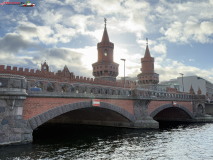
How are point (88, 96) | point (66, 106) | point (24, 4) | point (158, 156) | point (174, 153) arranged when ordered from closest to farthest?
point (158, 156) < point (174, 153) < point (66, 106) < point (88, 96) < point (24, 4)

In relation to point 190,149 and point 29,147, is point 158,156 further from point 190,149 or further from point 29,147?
point 29,147

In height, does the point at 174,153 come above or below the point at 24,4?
below

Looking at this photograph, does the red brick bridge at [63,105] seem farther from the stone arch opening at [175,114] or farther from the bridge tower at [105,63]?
the bridge tower at [105,63]

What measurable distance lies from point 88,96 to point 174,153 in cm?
911

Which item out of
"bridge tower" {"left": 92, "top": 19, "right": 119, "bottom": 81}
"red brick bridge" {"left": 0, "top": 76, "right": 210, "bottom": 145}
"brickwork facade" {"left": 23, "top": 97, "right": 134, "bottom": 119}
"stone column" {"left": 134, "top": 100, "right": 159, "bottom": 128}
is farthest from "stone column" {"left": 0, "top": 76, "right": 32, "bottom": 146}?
"bridge tower" {"left": 92, "top": 19, "right": 119, "bottom": 81}

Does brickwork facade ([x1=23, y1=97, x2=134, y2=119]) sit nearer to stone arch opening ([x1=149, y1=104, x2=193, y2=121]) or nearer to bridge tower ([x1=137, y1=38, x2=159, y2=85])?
stone arch opening ([x1=149, y1=104, x2=193, y2=121])

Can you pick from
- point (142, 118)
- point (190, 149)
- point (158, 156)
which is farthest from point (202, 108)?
point (158, 156)

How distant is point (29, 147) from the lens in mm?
13758

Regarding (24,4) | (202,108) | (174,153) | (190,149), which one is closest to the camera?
(174,153)

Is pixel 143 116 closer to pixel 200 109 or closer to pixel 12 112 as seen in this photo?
→ pixel 12 112

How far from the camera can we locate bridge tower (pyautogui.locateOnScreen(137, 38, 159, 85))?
64.6m

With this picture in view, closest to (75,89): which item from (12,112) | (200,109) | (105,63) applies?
(12,112)

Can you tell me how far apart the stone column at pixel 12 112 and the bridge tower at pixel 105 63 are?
115ft

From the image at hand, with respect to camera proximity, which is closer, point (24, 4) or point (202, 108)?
point (24, 4)
